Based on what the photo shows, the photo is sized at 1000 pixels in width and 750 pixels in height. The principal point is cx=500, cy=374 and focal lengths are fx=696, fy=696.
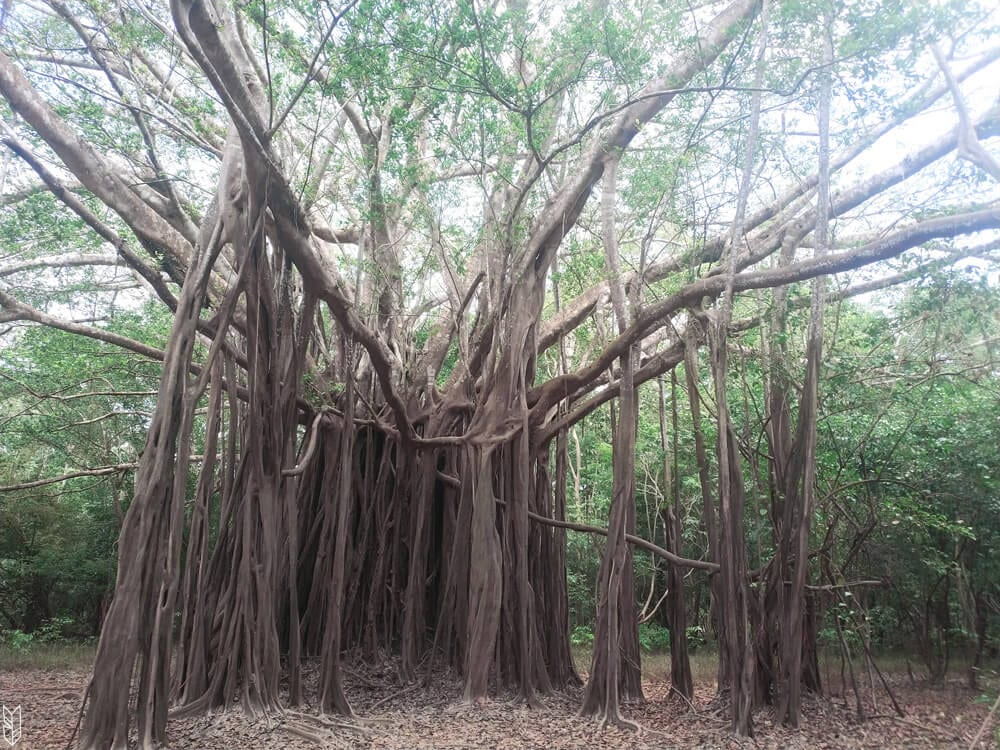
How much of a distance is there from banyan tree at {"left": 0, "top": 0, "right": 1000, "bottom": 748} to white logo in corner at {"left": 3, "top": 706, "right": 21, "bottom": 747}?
770 millimetres

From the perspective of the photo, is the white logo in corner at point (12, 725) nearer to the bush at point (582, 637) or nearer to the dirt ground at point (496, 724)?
the dirt ground at point (496, 724)

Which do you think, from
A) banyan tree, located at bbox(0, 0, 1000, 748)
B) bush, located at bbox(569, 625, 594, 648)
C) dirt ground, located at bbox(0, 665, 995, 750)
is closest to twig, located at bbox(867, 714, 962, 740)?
dirt ground, located at bbox(0, 665, 995, 750)

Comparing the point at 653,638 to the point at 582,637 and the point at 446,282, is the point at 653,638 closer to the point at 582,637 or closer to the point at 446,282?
the point at 582,637

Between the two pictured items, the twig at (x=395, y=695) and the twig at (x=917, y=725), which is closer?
the twig at (x=917, y=725)

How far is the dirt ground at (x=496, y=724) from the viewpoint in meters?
3.73

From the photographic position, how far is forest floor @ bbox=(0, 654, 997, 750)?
3730 millimetres

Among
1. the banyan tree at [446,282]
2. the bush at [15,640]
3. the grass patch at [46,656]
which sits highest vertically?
the banyan tree at [446,282]

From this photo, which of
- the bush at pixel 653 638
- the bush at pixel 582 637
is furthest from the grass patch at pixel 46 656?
the bush at pixel 653 638

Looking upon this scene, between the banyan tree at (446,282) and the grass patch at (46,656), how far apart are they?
345 cm

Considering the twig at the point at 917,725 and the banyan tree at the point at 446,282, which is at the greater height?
the banyan tree at the point at 446,282

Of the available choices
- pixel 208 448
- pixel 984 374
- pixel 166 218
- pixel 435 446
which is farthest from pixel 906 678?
pixel 166 218

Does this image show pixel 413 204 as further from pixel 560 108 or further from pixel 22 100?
pixel 22 100

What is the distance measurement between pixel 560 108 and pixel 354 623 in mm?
4536

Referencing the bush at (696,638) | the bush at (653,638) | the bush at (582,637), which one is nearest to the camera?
the bush at (696,638)
